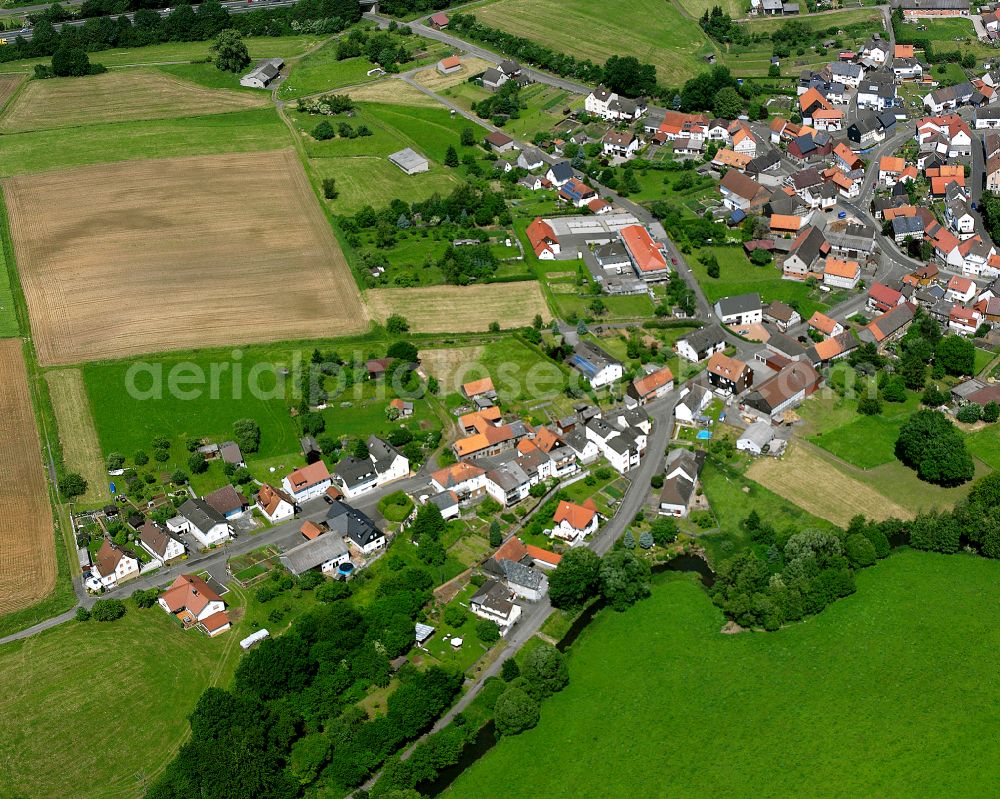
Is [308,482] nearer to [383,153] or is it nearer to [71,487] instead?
[71,487]

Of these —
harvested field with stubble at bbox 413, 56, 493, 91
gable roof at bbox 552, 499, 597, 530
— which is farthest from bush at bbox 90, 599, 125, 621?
harvested field with stubble at bbox 413, 56, 493, 91

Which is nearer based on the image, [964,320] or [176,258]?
[964,320]

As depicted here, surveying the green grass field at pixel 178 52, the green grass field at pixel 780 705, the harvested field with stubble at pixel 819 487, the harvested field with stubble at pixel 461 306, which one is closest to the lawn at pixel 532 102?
the green grass field at pixel 178 52

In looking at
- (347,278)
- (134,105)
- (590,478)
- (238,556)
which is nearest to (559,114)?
(347,278)

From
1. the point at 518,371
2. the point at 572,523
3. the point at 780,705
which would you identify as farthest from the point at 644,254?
the point at 780,705

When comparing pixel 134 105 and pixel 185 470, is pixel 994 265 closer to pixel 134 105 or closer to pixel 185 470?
pixel 185 470

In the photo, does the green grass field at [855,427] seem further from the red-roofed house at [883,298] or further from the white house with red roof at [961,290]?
the white house with red roof at [961,290]
